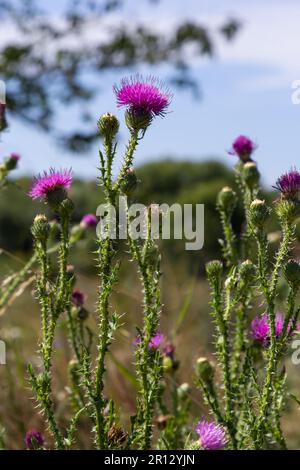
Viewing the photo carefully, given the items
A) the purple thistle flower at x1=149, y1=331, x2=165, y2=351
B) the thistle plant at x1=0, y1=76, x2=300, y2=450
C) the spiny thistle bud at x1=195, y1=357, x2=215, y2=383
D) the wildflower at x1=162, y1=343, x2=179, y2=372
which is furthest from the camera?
the wildflower at x1=162, y1=343, x2=179, y2=372

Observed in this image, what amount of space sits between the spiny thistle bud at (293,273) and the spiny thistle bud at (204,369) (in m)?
0.50

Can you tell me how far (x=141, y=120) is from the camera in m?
1.84

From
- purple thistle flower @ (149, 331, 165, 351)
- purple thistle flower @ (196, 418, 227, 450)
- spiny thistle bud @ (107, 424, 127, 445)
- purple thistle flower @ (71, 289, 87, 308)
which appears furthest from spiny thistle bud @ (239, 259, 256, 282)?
purple thistle flower @ (71, 289, 87, 308)

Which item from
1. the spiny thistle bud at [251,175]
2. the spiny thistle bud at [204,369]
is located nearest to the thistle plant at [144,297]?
the spiny thistle bud at [204,369]

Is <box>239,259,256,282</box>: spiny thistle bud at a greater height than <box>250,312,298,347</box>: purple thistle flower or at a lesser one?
greater

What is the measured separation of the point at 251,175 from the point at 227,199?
0.33 feet

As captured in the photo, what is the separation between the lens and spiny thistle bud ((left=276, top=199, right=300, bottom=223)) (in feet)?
5.95

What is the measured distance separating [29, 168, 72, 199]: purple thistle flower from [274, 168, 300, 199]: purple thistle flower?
1.63ft

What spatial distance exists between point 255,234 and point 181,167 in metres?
19.8

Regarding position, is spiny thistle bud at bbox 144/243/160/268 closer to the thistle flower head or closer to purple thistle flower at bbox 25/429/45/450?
purple thistle flower at bbox 25/429/45/450

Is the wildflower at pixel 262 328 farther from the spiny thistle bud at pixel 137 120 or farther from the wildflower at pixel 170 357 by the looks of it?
the spiny thistle bud at pixel 137 120

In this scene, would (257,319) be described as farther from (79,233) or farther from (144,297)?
(79,233)
